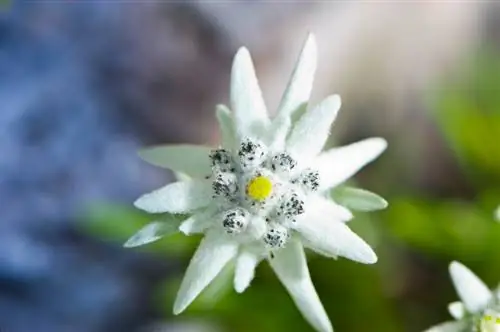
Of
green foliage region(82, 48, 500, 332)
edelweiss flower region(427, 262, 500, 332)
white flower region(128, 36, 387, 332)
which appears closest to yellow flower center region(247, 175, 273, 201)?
white flower region(128, 36, 387, 332)

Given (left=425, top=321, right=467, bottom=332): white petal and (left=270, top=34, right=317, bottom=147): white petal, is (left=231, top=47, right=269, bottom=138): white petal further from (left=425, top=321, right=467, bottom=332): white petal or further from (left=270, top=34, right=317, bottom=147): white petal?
(left=425, top=321, right=467, bottom=332): white petal

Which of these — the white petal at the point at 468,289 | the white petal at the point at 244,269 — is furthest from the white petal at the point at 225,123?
the white petal at the point at 468,289

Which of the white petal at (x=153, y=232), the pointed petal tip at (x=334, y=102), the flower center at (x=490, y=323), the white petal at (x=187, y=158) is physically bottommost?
the flower center at (x=490, y=323)

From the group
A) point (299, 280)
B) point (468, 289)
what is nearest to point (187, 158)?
point (299, 280)

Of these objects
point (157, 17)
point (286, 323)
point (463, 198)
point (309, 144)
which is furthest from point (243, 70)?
point (463, 198)

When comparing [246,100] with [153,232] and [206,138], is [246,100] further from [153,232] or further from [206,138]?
[206,138]

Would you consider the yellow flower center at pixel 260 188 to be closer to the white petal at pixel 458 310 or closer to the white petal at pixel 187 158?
the white petal at pixel 187 158
